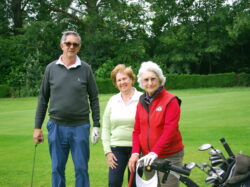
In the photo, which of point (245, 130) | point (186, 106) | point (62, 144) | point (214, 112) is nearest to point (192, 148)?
point (245, 130)

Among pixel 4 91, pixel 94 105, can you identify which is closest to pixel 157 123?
pixel 94 105

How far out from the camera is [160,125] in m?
3.16

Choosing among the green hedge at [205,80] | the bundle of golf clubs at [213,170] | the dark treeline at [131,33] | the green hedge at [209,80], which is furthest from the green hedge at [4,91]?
the bundle of golf clubs at [213,170]

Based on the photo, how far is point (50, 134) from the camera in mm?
4457

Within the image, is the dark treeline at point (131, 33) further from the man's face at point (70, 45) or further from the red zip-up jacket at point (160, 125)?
the red zip-up jacket at point (160, 125)

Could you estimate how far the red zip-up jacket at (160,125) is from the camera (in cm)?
312

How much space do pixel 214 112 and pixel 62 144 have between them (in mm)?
10316

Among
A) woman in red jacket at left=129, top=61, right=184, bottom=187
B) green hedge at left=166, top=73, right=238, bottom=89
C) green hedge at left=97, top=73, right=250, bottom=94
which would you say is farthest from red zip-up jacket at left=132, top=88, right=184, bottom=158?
green hedge at left=166, top=73, right=238, bottom=89

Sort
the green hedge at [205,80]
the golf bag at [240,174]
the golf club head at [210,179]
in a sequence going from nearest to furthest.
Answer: the golf club head at [210,179] < the golf bag at [240,174] < the green hedge at [205,80]

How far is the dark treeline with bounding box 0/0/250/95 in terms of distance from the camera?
4122 centimetres

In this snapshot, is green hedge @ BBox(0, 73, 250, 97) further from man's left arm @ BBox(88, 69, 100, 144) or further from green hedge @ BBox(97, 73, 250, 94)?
man's left arm @ BBox(88, 69, 100, 144)

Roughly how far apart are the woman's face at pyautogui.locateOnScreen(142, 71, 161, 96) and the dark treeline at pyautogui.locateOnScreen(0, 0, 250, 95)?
1395 inches

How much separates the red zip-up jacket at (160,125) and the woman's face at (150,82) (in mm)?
70

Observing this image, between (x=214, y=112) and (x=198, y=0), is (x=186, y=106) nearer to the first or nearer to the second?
(x=214, y=112)
